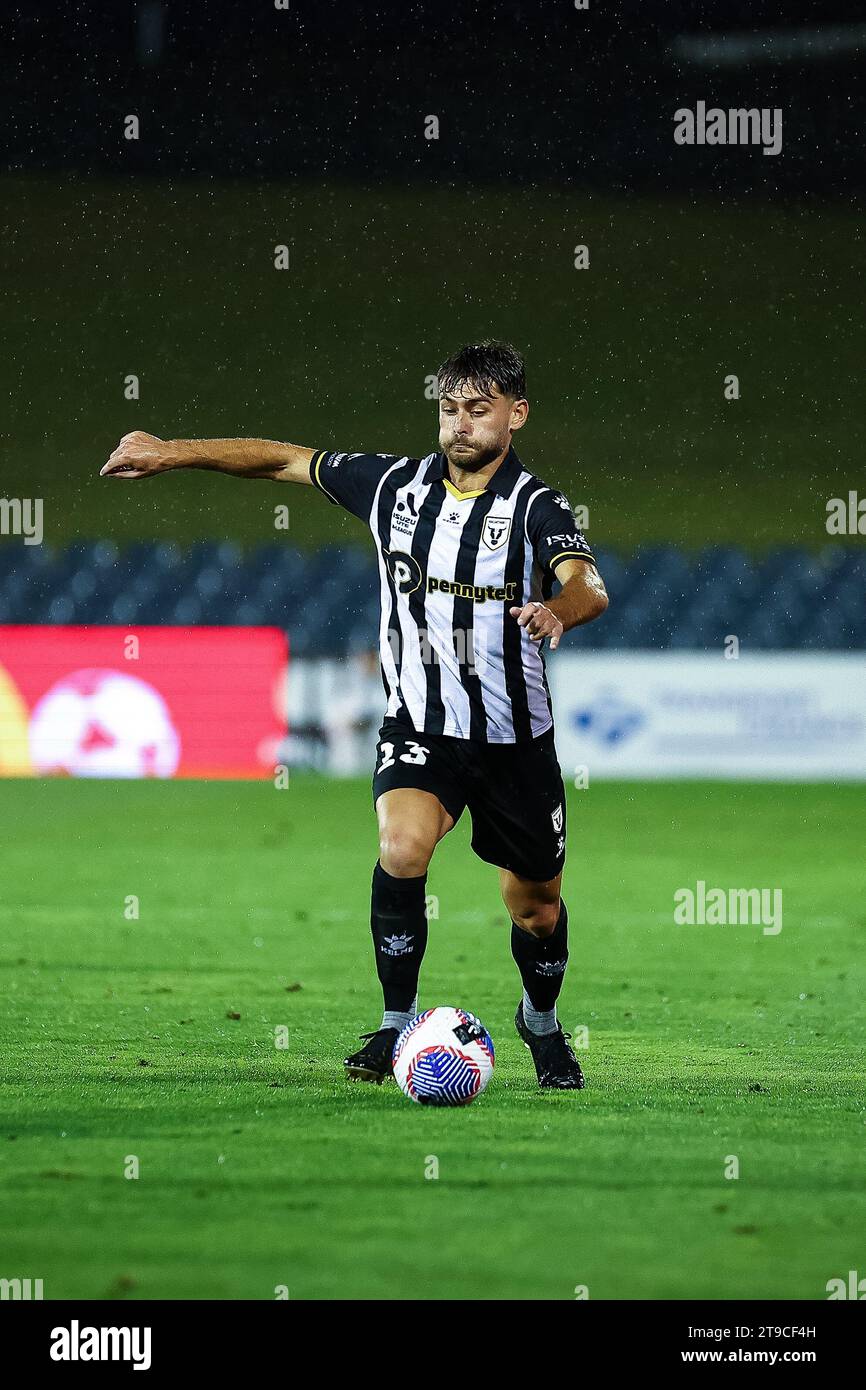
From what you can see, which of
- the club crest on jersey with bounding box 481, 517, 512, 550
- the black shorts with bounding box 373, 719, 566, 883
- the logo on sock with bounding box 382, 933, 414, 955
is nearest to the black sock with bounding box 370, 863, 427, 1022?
the logo on sock with bounding box 382, 933, 414, 955

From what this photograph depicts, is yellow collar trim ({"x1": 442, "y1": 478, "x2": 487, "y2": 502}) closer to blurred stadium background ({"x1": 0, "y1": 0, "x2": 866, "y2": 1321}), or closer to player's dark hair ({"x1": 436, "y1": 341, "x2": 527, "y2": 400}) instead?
player's dark hair ({"x1": 436, "y1": 341, "x2": 527, "y2": 400})

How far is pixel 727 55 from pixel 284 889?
13193 millimetres

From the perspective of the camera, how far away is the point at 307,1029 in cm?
568

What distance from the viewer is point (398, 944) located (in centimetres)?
484

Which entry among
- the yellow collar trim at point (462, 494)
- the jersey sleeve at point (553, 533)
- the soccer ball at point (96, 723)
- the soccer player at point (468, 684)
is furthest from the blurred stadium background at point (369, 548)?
the yellow collar trim at point (462, 494)

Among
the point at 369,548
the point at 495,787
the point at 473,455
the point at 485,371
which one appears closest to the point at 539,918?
the point at 495,787

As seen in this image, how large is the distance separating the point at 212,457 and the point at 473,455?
79 cm

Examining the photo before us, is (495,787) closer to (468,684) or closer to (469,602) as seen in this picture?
(468,684)

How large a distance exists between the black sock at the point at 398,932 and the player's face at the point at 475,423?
121 centimetres

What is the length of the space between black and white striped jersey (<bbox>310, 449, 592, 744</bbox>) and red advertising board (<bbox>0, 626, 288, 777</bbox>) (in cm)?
834

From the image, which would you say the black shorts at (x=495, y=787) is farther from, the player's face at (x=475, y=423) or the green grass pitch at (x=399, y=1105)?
the player's face at (x=475, y=423)

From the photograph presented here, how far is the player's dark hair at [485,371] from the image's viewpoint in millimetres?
4770

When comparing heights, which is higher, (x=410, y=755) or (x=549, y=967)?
(x=410, y=755)

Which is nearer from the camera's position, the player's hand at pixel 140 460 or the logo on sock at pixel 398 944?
the logo on sock at pixel 398 944
